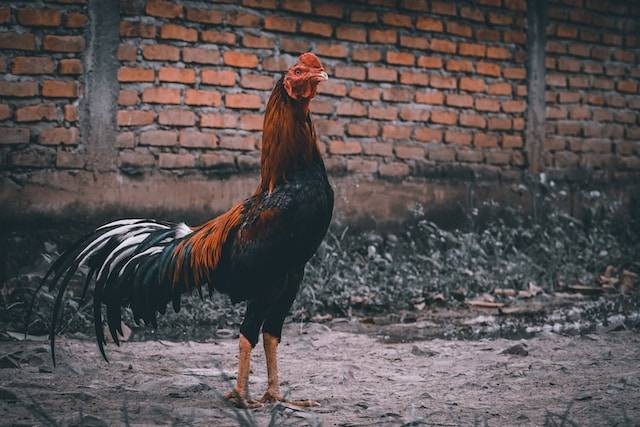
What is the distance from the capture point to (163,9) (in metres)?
5.98

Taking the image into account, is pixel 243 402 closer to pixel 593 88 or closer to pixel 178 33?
pixel 178 33

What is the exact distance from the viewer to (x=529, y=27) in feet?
25.6

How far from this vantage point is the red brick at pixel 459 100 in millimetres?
7386

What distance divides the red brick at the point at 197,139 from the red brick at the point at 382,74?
1676mm

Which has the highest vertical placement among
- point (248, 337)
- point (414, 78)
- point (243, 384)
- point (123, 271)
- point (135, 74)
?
point (414, 78)

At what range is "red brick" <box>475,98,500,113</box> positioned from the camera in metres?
7.56

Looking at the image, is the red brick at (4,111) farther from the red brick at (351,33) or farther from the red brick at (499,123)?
the red brick at (499,123)

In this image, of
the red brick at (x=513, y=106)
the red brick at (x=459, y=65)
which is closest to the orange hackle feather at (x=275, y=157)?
the red brick at (x=459, y=65)

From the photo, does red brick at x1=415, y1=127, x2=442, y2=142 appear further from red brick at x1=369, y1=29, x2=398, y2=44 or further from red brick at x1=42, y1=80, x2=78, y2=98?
red brick at x1=42, y1=80, x2=78, y2=98

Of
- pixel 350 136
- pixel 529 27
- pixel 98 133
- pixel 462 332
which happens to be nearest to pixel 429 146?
pixel 350 136

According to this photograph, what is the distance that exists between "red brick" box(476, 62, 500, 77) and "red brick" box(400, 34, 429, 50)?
26.6 inches

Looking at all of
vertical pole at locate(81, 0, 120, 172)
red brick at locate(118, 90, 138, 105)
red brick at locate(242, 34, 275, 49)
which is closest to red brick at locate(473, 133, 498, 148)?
red brick at locate(242, 34, 275, 49)

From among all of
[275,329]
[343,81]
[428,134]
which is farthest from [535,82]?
[275,329]

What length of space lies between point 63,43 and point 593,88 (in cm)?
562
